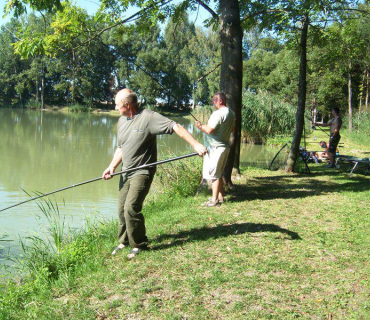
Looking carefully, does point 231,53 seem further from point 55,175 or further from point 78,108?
point 78,108

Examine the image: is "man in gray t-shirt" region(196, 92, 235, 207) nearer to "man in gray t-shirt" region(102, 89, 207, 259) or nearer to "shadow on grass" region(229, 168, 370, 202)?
"shadow on grass" region(229, 168, 370, 202)

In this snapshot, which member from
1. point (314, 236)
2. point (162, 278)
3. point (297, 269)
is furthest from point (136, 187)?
point (314, 236)

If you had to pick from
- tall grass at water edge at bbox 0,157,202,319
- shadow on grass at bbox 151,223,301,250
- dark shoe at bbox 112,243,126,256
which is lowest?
tall grass at water edge at bbox 0,157,202,319

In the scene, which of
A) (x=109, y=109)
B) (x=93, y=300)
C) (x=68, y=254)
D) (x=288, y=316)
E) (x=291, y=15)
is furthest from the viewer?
(x=109, y=109)

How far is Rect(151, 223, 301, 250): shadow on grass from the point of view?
456 cm

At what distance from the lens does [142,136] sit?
4.03 metres

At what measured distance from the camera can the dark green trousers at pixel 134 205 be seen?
4.01 metres

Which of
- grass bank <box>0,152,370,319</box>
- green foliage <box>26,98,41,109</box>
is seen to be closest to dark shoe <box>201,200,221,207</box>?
grass bank <box>0,152,370,319</box>

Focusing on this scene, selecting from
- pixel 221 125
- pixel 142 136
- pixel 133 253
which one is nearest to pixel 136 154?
pixel 142 136

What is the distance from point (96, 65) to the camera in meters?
54.6

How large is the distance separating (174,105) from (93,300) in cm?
5436

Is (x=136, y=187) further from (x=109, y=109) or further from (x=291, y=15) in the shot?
(x=109, y=109)

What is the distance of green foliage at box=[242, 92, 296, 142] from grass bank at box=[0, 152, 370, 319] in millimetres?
13589

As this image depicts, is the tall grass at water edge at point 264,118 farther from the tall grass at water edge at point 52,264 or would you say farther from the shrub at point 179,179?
the tall grass at water edge at point 52,264
